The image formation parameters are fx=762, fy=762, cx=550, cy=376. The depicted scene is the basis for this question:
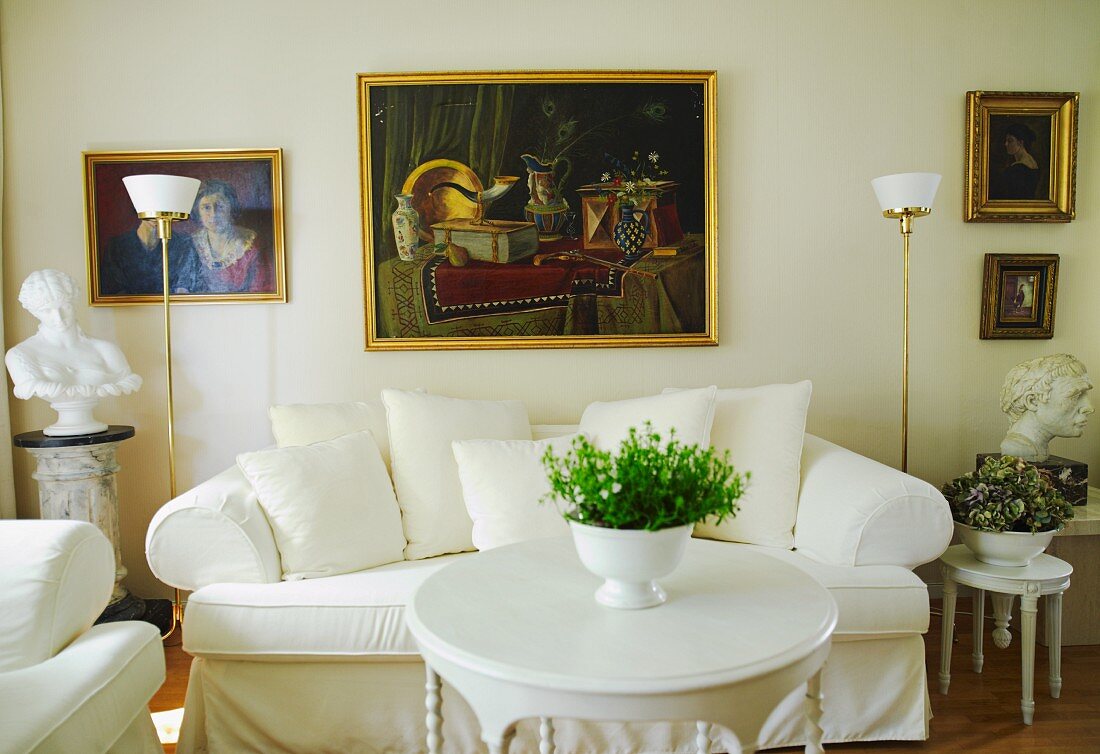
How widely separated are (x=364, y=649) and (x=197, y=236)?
Result: 6.42 ft

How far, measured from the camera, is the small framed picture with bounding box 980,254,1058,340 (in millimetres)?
3248

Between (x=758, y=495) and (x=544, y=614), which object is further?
(x=758, y=495)

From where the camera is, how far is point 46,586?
172 cm

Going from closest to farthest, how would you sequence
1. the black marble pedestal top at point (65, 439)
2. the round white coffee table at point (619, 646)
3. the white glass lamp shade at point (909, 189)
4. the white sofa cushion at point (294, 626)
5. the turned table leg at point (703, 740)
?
the round white coffee table at point (619, 646), the turned table leg at point (703, 740), the white sofa cushion at point (294, 626), the black marble pedestal top at point (65, 439), the white glass lamp shade at point (909, 189)

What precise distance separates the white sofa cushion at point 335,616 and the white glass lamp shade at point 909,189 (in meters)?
1.42

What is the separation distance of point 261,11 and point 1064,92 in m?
3.39

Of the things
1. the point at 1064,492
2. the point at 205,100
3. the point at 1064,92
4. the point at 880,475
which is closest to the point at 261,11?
the point at 205,100

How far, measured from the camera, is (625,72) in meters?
3.14

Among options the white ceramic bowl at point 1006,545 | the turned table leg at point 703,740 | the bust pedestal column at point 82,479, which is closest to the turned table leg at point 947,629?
the white ceramic bowl at point 1006,545

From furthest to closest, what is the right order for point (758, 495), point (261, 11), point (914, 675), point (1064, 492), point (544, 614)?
point (261, 11) → point (1064, 492) → point (758, 495) → point (914, 675) → point (544, 614)

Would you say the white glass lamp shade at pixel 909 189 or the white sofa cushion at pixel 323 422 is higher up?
the white glass lamp shade at pixel 909 189

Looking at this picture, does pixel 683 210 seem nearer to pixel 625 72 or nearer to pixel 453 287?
pixel 625 72

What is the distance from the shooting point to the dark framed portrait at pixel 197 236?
3160 mm

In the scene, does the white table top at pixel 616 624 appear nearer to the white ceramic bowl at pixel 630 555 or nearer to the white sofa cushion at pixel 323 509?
the white ceramic bowl at pixel 630 555
